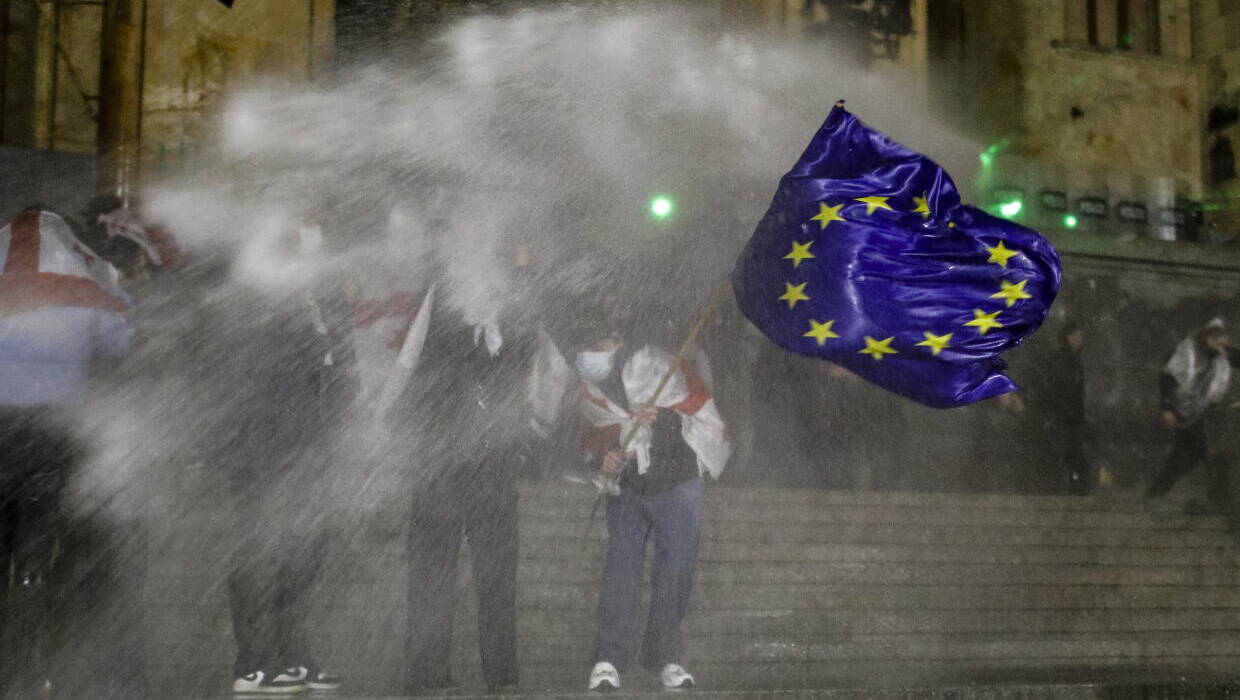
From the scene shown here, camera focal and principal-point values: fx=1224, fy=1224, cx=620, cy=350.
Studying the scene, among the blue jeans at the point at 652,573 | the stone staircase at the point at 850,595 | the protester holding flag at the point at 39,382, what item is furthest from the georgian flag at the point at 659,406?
the protester holding flag at the point at 39,382

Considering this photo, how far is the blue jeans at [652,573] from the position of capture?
663 cm

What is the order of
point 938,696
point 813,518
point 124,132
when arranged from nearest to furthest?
point 938,696 → point 813,518 → point 124,132

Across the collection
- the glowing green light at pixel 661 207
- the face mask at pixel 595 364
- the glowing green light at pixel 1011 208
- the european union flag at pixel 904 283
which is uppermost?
the european union flag at pixel 904 283

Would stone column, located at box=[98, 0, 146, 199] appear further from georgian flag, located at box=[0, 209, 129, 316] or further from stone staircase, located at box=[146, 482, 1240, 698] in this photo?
georgian flag, located at box=[0, 209, 129, 316]

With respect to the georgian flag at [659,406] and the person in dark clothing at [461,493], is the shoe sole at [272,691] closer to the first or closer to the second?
the person in dark clothing at [461,493]

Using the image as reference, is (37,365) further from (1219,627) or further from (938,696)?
(1219,627)

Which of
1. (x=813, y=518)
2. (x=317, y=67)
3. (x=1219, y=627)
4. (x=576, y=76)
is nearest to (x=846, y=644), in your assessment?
(x=813, y=518)

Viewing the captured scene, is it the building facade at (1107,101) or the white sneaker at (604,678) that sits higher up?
the building facade at (1107,101)

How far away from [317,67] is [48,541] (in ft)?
32.2

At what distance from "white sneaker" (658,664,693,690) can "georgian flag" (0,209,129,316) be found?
3369mm

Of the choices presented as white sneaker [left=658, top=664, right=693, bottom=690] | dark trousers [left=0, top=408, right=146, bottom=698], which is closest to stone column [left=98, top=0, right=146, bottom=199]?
dark trousers [left=0, top=408, right=146, bottom=698]

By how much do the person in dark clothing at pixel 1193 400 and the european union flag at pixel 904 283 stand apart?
5.94 meters

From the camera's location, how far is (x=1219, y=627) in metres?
9.68

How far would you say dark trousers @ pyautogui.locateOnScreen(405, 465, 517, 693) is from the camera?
247 inches
